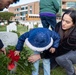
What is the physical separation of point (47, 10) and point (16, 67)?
8.04ft

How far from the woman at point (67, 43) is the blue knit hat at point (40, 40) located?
0.24 meters

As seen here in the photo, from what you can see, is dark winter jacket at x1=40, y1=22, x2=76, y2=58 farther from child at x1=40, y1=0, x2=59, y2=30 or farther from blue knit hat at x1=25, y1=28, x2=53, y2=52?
child at x1=40, y1=0, x2=59, y2=30

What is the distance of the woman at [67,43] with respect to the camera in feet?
11.3

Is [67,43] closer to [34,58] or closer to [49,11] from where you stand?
[34,58]

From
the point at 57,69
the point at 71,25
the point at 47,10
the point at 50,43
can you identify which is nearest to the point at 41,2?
the point at 47,10

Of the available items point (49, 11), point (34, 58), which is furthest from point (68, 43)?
point (49, 11)

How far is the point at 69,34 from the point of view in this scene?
347 cm

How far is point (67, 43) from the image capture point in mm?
3465

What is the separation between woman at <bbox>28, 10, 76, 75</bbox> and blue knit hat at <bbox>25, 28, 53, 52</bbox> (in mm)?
235

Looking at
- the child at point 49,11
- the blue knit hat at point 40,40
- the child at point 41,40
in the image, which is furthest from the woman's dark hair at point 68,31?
the child at point 49,11

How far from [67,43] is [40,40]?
1.73ft

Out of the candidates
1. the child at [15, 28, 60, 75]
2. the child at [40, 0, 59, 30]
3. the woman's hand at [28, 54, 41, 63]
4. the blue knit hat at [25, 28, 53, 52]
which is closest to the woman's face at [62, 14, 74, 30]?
the child at [15, 28, 60, 75]

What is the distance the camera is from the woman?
11.3 ft

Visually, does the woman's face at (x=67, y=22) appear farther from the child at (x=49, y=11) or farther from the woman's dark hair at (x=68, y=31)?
the child at (x=49, y=11)
